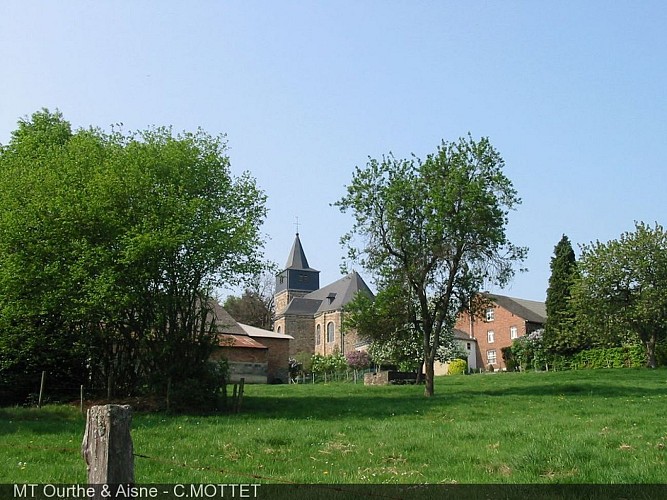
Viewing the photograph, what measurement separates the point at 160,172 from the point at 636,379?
28.3 metres

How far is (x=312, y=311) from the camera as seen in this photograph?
105 m

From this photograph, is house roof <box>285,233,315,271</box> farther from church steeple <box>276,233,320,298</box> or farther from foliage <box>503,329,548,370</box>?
foliage <box>503,329,548,370</box>

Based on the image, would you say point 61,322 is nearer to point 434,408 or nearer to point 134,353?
point 134,353

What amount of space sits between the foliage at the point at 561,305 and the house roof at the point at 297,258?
62210mm

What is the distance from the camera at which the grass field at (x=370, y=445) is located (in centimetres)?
999

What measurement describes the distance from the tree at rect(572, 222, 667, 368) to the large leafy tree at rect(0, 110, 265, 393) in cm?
3146

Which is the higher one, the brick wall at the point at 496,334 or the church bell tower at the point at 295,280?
Answer: the church bell tower at the point at 295,280

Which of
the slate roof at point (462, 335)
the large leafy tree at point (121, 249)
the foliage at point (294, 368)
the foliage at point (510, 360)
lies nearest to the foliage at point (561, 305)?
the foliage at point (510, 360)

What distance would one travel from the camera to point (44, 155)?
25.3m

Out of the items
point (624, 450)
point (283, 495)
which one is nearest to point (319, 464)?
point (283, 495)

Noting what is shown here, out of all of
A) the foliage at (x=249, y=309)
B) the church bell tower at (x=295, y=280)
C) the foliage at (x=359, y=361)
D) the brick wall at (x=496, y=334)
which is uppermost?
the church bell tower at (x=295, y=280)

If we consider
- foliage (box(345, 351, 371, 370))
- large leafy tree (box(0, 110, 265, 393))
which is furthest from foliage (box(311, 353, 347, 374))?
large leafy tree (box(0, 110, 265, 393))

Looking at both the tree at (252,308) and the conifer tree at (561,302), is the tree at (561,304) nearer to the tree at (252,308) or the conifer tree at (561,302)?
→ the conifer tree at (561,302)

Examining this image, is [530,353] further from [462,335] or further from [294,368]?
[294,368]
